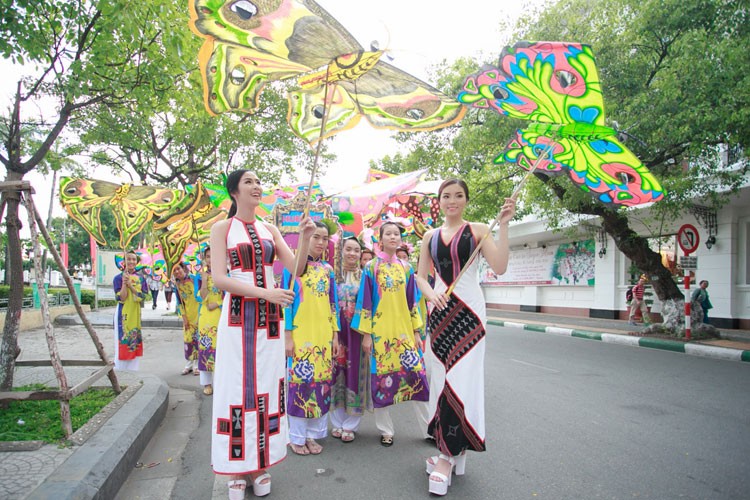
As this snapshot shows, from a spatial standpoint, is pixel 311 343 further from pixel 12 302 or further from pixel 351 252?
pixel 12 302

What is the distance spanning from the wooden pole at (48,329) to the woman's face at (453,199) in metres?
2.81

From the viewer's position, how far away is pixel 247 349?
2674mm

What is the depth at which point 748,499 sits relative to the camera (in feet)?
8.94

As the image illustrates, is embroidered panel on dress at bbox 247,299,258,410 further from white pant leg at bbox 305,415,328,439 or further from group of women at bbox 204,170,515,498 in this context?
white pant leg at bbox 305,415,328,439

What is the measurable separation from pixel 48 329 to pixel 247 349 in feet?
6.00

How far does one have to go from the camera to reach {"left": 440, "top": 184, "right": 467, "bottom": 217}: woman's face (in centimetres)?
295

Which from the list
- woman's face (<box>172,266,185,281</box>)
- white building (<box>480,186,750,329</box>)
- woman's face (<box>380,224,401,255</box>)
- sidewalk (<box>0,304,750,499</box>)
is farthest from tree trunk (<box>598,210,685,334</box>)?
sidewalk (<box>0,304,750,499</box>)

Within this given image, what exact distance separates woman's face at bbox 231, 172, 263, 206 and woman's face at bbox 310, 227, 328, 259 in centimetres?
86

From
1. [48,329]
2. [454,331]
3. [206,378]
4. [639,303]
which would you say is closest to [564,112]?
[454,331]

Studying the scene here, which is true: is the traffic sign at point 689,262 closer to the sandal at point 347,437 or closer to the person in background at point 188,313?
the sandal at point 347,437

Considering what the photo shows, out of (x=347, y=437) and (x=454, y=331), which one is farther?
(x=347, y=437)

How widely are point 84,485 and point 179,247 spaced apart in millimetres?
5121

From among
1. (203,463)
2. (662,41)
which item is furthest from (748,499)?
(662,41)

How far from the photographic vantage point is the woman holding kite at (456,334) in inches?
109
